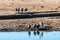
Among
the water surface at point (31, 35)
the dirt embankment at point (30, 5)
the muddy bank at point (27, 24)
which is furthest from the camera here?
the dirt embankment at point (30, 5)

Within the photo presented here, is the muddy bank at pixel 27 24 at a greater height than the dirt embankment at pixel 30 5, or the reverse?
the muddy bank at pixel 27 24

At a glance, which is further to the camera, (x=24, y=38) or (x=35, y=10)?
(x=35, y=10)

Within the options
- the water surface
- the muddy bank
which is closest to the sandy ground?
the muddy bank

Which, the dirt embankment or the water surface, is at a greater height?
the water surface

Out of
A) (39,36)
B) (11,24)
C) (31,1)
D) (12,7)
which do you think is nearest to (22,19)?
(11,24)

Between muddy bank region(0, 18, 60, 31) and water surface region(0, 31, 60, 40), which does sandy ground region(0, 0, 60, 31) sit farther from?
water surface region(0, 31, 60, 40)

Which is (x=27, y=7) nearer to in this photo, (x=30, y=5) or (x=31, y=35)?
(x=30, y=5)

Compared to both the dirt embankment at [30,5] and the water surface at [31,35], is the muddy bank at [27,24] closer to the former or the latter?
the water surface at [31,35]

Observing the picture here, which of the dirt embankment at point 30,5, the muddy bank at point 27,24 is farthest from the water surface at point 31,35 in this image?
the dirt embankment at point 30,5

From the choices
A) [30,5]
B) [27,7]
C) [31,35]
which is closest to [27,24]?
[31,35]

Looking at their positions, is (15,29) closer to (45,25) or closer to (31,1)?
(45,25)

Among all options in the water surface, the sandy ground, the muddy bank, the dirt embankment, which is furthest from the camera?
the dirt embankment
